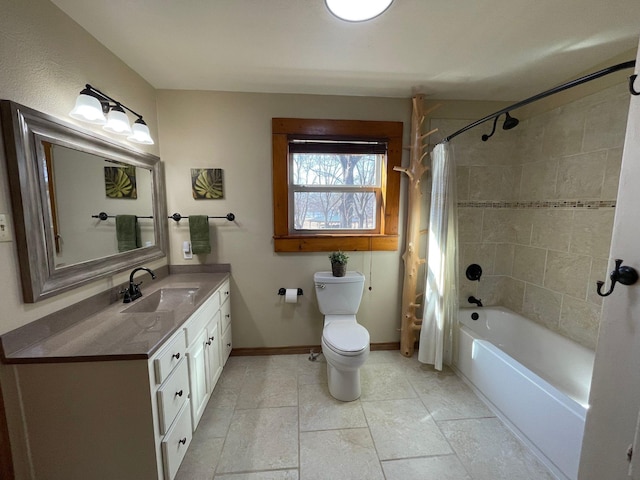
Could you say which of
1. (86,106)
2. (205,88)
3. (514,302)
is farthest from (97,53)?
(514,302)

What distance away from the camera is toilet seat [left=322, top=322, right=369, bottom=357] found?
1.65 meters

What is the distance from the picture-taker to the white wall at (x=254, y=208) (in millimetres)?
2041

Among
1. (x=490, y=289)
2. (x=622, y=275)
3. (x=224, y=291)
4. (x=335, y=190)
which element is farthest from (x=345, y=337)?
(x=490, y=289)

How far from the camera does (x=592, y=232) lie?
1.69 meters

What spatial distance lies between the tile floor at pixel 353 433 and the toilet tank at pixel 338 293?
1.75 feet

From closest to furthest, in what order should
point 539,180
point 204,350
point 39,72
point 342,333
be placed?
point 39,72 < point 204,350 < point 342,333 < point 539,180

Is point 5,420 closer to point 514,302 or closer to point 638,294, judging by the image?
point 638,294

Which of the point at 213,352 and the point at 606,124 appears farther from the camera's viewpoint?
the point at 213,352

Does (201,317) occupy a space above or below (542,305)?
above

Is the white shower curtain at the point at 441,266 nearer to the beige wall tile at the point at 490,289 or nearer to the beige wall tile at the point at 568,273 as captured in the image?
the beige wall tile at the point at 490,289

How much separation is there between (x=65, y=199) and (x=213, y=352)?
1.24m

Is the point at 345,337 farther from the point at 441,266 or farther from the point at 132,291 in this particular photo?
the point at 132,291

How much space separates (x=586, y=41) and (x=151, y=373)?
2881 mm

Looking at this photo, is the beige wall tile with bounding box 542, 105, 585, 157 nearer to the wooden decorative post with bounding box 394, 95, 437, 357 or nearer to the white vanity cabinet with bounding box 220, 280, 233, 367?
the wooden decorative post with bounding box 394, 95, 437, 357
